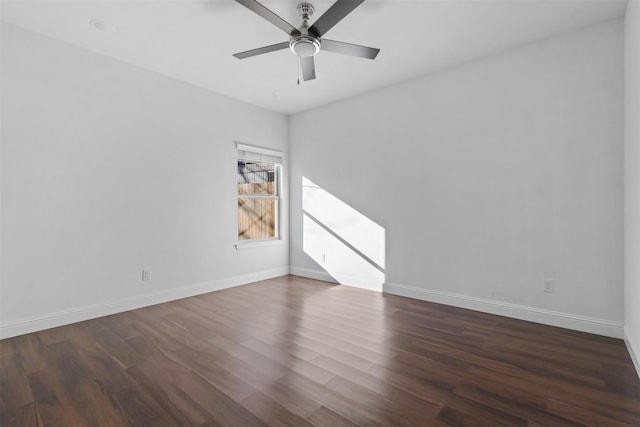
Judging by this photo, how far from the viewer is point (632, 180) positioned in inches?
88.7

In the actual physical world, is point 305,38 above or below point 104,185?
above

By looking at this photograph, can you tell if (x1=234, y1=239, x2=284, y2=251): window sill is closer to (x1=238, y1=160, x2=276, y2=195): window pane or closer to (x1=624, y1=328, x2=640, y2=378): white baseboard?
(x1=238, y1=160, x2=276, y2=195): window pane

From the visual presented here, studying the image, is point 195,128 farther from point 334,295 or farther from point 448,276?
point 448,276

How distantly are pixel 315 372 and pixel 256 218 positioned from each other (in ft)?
10.4

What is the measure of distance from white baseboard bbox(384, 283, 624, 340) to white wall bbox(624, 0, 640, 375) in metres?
0.15

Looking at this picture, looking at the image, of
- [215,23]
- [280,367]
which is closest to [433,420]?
[280,367]

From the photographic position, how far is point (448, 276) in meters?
3.52

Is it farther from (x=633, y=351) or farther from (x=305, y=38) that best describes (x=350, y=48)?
(x=633, y=351)

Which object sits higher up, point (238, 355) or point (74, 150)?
point (74, 150)

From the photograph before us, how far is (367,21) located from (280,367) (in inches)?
111

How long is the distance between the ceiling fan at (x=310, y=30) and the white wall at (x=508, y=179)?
1492mm

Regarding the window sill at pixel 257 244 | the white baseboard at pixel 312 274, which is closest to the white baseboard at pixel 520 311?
the white baseboard at pixel 312 274

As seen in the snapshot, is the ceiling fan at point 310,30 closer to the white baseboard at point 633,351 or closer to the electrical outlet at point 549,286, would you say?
the electrical outlet at point 549,286

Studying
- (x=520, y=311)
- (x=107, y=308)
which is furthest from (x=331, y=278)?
(x=107, y=308)
